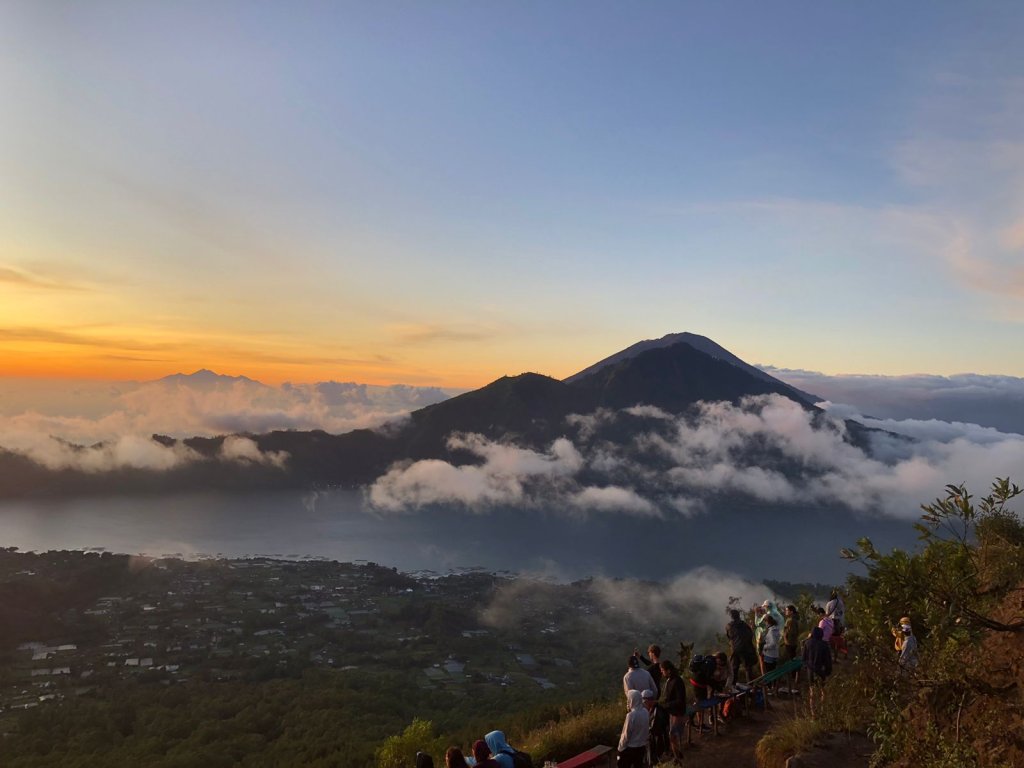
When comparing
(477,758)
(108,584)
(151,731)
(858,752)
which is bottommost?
(108,584)

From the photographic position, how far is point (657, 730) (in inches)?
348

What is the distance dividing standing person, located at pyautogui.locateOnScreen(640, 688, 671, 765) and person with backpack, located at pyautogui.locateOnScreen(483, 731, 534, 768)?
215 centimetres

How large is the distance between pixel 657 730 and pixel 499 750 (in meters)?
2.88

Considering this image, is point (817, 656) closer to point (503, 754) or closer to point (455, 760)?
point (503, 754)

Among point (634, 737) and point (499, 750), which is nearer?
point (499, 750)

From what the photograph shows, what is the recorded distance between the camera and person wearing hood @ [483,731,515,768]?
6.78 meters

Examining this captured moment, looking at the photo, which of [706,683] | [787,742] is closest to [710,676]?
[706,683]

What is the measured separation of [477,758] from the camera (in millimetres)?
6891

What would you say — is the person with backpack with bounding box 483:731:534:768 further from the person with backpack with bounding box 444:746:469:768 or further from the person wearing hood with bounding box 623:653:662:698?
the person wearing hood with bounding box 623:653:662:698

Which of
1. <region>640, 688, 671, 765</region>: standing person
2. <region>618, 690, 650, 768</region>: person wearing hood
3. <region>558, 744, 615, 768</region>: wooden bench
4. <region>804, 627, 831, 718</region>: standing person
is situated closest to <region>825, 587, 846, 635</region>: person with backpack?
<region>804, 627, 831, 718</region>: standing person

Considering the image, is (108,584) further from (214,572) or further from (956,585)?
(956,585)

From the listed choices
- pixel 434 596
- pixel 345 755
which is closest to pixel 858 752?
pixel 345 755

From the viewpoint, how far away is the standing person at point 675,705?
888 centimetres

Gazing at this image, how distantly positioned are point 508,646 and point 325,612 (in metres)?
43.1
